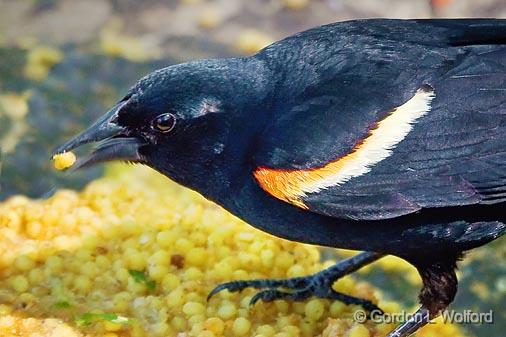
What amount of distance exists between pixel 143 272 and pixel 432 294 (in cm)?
98

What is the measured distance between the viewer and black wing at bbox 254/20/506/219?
282 centimetres

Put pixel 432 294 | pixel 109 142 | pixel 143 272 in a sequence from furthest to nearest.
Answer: pixel 143 272 → pixel 432 294 → pixel 109 142

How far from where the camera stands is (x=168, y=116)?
2859 millimetres

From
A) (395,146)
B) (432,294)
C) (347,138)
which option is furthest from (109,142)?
(432,294)

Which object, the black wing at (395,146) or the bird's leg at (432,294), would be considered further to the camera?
the bird's leg at (432,294)

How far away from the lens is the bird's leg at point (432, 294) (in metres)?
3.06

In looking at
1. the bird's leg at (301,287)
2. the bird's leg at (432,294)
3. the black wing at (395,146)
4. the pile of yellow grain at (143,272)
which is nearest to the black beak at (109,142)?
the black wing at (395,146)

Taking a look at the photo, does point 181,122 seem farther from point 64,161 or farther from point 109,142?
point 64,161

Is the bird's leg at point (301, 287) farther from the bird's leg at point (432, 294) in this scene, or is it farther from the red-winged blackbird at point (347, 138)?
the red-winged blackbird at point (347, 138)

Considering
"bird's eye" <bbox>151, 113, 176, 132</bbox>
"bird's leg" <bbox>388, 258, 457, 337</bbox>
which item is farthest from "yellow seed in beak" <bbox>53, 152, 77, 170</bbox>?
"bird's leg" <bbox>388, 258, 457, 337</bbox>

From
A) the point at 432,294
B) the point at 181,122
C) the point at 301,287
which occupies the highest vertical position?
the point at 181,122

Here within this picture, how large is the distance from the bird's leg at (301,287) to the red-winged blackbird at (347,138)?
38 cm

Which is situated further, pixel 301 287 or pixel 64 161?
pixel 301 287

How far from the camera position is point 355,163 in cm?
283
